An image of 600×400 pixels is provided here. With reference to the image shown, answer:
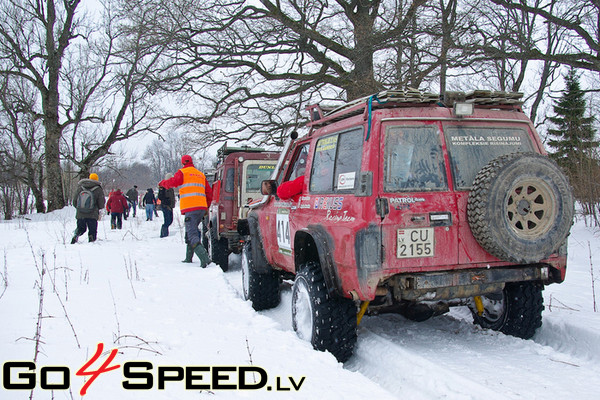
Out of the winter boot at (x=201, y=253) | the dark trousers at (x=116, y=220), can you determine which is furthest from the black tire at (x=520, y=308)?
the dark trousers at (x=116, y=220)

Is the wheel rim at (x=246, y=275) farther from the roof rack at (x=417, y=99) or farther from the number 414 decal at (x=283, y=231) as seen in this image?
the roof rack at (x=417, y=99)

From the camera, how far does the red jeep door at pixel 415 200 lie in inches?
132

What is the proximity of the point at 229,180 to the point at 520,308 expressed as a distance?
6212 mm

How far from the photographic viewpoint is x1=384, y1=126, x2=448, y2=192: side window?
349 centimetres

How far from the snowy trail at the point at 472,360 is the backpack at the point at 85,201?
8263 mm

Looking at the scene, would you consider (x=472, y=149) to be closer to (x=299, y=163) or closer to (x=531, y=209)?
(x=531, y=209)

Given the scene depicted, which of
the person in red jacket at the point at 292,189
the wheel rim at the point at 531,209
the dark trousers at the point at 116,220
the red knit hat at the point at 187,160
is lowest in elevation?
the dark trousers at the point at 116,220

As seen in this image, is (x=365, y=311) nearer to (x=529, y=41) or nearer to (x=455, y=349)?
(x=455, y=349)

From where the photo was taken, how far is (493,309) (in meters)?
4.41

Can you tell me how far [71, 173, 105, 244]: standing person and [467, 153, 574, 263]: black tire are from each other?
33.3 feet

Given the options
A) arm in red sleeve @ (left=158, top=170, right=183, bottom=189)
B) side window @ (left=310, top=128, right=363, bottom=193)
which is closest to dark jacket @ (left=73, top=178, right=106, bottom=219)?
arm in red sleeve @ (left=158, top=170, right=183, bottom=189)

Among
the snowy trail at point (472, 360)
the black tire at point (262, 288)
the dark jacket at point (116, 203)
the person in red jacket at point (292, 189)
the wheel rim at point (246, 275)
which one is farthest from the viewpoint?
the dark jacket at point (116, 203)

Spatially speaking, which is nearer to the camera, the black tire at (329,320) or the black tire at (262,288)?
the black tire at (329,320)

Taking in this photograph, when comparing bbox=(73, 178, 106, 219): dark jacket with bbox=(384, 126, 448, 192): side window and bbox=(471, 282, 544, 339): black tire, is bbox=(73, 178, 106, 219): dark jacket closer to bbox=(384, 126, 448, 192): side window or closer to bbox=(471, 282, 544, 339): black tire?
bbox=(384, 126, 448, 192): side window
